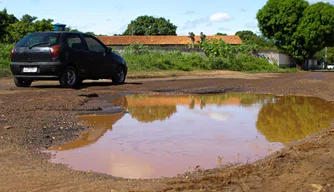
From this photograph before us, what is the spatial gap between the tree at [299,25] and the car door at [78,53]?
39.7 metres

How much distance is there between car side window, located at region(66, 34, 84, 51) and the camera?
12.8m

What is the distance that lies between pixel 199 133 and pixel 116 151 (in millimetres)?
1672

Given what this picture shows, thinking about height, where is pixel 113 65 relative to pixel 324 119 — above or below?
above

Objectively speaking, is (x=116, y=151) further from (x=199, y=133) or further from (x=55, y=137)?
(x=199, y=133)

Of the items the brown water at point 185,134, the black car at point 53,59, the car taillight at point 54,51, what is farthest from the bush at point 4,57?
the brown water at point 185,134

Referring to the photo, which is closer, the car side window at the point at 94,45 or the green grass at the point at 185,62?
the car side window at the point at 94,45

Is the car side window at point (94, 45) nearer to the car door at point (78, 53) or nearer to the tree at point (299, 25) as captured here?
the car door at point (78, 53)

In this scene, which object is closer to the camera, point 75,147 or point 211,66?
point 75,147

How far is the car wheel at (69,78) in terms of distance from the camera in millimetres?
12461

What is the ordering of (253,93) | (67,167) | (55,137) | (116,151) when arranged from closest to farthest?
(67,167) < (116,151) < (55,137) < (253,93)

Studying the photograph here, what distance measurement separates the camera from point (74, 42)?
13.1m

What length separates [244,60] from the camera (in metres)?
38.8

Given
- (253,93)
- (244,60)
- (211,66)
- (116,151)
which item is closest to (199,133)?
(116,151)

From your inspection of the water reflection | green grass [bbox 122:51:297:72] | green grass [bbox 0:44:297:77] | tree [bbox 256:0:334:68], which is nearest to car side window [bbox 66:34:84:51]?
the water reflection
